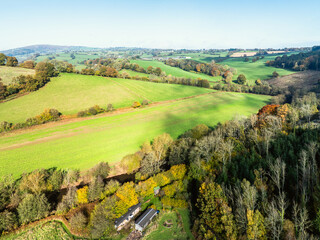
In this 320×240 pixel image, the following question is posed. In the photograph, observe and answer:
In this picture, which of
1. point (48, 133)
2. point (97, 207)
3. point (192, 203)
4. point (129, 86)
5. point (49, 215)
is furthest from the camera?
point (129, 86)

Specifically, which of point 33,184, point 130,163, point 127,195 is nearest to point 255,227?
point 127,195

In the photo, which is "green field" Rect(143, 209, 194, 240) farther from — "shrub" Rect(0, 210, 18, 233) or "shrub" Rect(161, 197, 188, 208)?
"shrub" Rect(0, 210, 18, 233)

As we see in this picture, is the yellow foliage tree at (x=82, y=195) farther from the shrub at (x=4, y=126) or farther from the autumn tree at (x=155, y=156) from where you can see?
the shrub at (x=4, y=126)

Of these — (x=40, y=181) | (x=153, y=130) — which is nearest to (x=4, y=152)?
(x=40, y=181)

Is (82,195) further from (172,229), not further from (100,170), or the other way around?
(172,229)

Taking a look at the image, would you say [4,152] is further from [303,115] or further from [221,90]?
[221,90]

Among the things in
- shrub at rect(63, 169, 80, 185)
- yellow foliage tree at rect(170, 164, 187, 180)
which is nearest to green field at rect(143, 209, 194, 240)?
yellow foliage tree at rect(170, 164, 187, 180)
